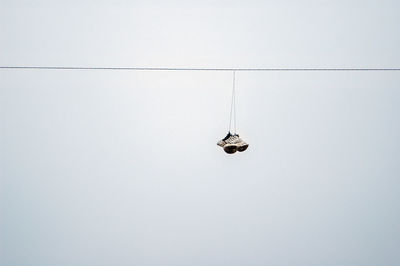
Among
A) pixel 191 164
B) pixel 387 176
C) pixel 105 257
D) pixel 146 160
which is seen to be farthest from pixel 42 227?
pixel 387 176

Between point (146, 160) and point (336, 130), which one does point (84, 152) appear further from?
point (336, 130)

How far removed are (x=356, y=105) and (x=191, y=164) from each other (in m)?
1.96

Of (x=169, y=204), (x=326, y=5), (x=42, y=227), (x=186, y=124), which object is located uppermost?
(x=326, y=5)

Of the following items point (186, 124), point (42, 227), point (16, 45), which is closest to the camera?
point (16, 45)

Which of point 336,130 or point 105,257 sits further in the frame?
point 105,257

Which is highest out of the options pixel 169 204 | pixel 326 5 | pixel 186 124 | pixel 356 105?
pixel 326 5

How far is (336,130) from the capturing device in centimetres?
297

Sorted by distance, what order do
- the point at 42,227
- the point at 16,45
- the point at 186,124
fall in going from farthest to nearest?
the point at 42,227 → the point at 186,124 → the point at 16,45

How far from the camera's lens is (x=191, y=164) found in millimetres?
2982

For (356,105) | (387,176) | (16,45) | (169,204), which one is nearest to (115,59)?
(16,45)

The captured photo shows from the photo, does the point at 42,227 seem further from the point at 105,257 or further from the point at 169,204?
the point at 169,204

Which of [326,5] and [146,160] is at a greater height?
[326,5]

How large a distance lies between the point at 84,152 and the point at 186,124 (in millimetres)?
1166

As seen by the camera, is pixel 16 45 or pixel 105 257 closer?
pixel 16 45
